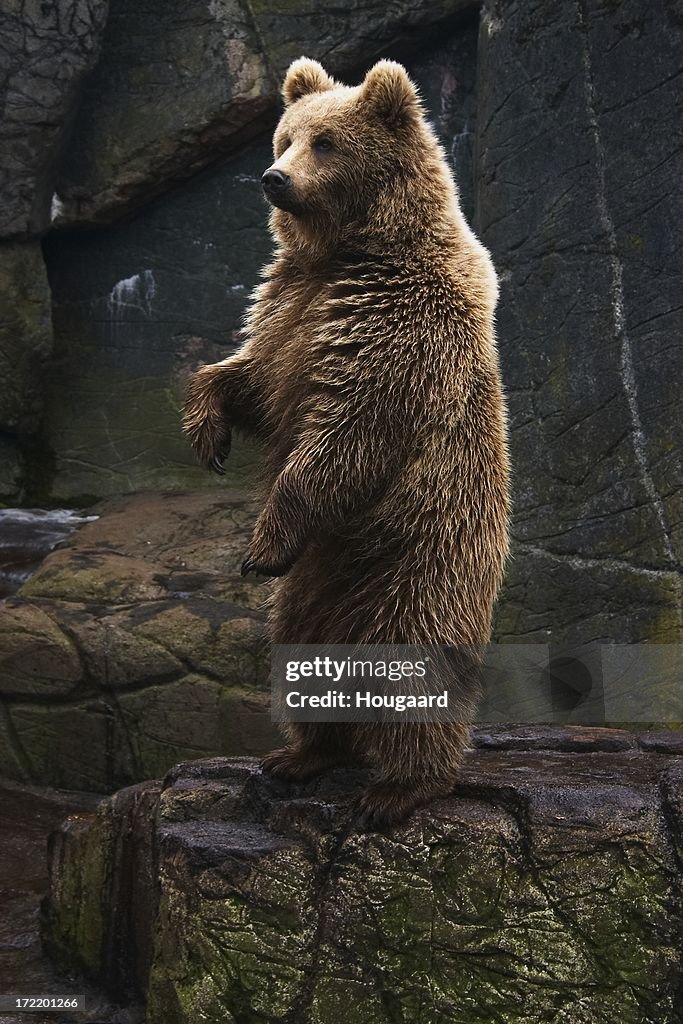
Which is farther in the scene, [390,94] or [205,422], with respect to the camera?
[205,422]

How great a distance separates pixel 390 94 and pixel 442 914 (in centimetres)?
230

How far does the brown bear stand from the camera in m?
3.29

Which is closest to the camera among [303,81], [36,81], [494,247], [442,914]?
[442,914]

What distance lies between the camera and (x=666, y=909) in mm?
3211

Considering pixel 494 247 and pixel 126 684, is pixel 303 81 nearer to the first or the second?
pixel 494 247

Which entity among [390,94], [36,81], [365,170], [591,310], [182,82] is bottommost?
[365,170]

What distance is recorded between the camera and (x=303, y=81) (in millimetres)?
3750

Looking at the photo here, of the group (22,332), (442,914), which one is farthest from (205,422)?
(22,332)

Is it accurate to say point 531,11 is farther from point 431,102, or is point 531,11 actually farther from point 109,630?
point 109,630

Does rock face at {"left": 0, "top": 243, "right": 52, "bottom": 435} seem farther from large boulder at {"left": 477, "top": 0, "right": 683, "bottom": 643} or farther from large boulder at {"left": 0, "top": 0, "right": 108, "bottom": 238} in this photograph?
large boulder at {"left": 477, "top": 0, "right": 683, "bottom": 643}

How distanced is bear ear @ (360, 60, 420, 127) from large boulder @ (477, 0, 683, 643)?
325 cm

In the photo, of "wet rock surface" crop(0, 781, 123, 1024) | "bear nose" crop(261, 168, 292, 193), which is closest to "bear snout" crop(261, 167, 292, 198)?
"bear nose" crop(261, 168, 292, 193)

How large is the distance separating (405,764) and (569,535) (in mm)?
3747

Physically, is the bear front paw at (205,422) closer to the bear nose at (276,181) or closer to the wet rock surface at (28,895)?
the bear nose at (276,181)
